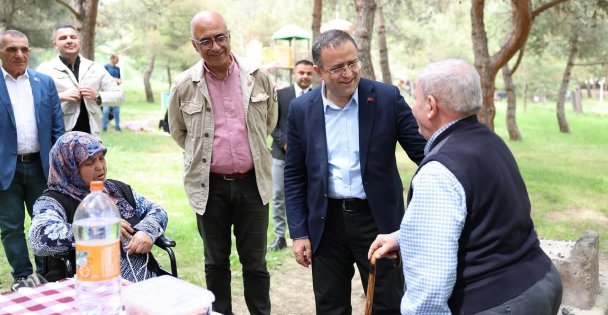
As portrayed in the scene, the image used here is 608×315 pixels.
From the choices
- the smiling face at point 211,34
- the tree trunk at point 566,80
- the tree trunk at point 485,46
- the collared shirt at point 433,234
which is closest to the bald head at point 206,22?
the smiling face at point 211,34

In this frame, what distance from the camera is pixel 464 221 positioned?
1.88 metres

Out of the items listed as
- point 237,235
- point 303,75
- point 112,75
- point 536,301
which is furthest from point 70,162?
point 112,75

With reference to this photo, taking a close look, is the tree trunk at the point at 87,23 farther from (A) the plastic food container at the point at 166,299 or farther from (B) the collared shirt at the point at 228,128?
(A) the plastic food container at the point at 166,299

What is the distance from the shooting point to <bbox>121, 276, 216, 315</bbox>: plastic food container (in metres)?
1.83

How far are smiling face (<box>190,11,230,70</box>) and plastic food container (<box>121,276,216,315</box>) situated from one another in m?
1.76

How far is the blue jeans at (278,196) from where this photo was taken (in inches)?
227

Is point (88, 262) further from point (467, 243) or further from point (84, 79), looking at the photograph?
point (84, 79)

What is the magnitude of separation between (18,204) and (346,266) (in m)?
2.69

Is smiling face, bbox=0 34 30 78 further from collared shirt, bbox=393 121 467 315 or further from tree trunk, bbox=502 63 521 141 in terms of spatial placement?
tree trunk, bbox=502 63 521 141

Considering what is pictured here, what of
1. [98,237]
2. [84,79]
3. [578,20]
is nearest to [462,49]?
[578,20]

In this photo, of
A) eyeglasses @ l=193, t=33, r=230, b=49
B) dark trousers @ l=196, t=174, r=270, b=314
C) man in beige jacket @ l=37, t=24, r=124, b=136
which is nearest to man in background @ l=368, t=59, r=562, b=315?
eyeglasses @ l=193, t=33, r=230, b=49

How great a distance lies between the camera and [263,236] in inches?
149

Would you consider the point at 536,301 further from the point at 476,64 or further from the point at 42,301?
the point at 476,64

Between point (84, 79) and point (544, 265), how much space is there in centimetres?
395
